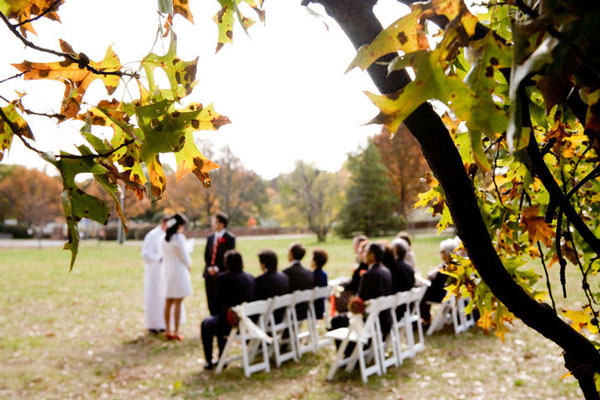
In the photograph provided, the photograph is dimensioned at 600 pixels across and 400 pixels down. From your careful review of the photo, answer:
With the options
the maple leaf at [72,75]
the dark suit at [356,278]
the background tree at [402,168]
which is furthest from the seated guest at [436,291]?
the background tree at [402,168]

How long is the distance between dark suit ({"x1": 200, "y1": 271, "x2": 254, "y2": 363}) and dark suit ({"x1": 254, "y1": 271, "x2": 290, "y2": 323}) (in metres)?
0.17

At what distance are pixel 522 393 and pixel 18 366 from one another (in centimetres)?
661

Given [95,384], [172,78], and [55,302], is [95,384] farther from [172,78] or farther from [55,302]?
[55,302]

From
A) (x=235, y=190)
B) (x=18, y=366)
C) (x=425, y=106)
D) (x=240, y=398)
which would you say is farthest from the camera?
(x=235, y=190)

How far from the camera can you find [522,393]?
211 inches

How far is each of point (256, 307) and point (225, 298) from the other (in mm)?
515

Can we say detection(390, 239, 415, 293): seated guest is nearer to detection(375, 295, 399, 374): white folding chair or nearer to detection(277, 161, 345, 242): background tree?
detection(375, 295, 399, 374): white folding chair

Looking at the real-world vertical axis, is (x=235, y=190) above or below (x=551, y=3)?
above

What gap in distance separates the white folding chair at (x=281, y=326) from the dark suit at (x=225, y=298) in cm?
35

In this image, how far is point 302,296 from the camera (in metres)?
6.55

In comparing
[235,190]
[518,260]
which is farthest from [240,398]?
[235,190]

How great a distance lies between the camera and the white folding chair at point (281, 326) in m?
6.24

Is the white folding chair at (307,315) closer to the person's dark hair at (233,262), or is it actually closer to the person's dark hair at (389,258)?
the person's dark hair at (233,262)

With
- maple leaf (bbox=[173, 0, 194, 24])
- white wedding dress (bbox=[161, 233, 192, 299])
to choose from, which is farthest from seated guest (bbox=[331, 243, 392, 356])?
maple leaf (bbox=[173, 0, 194, 24])
